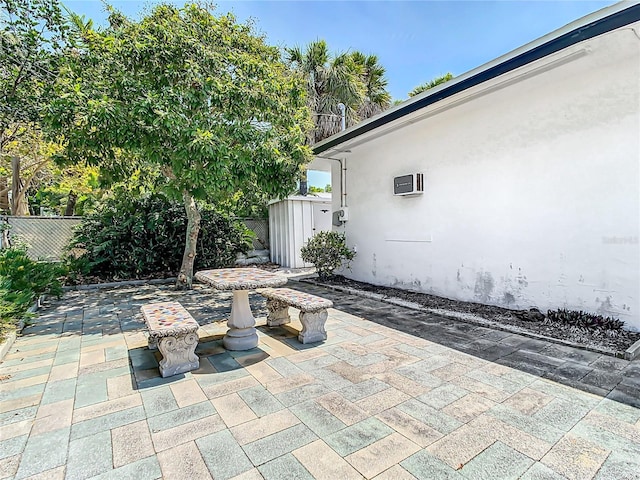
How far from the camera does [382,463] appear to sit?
5.91ft

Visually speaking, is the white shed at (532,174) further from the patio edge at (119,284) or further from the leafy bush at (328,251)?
the patio edge at (119,284)

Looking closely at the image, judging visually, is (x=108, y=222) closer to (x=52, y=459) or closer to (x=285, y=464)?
(x=52, y=459)

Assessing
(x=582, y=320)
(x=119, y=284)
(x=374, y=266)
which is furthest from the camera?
(x=119, y=284)

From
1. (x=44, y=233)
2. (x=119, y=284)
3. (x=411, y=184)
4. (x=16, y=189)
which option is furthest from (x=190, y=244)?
(x=16, y=189)

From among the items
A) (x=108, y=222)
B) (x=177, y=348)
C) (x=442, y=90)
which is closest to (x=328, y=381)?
(x=177, y=348)

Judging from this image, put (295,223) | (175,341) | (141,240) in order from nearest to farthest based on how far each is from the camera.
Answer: (175,341)
(141,240)
(295,223)

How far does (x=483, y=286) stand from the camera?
5148mm

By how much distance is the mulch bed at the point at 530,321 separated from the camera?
11.6ft

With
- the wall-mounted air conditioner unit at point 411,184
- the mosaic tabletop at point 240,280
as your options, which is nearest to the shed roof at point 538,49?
the wall-mounted air conditioner unit at point 411,184

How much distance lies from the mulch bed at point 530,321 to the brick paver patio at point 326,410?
33 cm

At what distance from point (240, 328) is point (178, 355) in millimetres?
743

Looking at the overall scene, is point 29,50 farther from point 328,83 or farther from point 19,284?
point 328,83

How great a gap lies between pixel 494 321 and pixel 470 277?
108 cm

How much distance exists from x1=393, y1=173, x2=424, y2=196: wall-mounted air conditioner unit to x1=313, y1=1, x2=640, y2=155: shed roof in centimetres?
113
